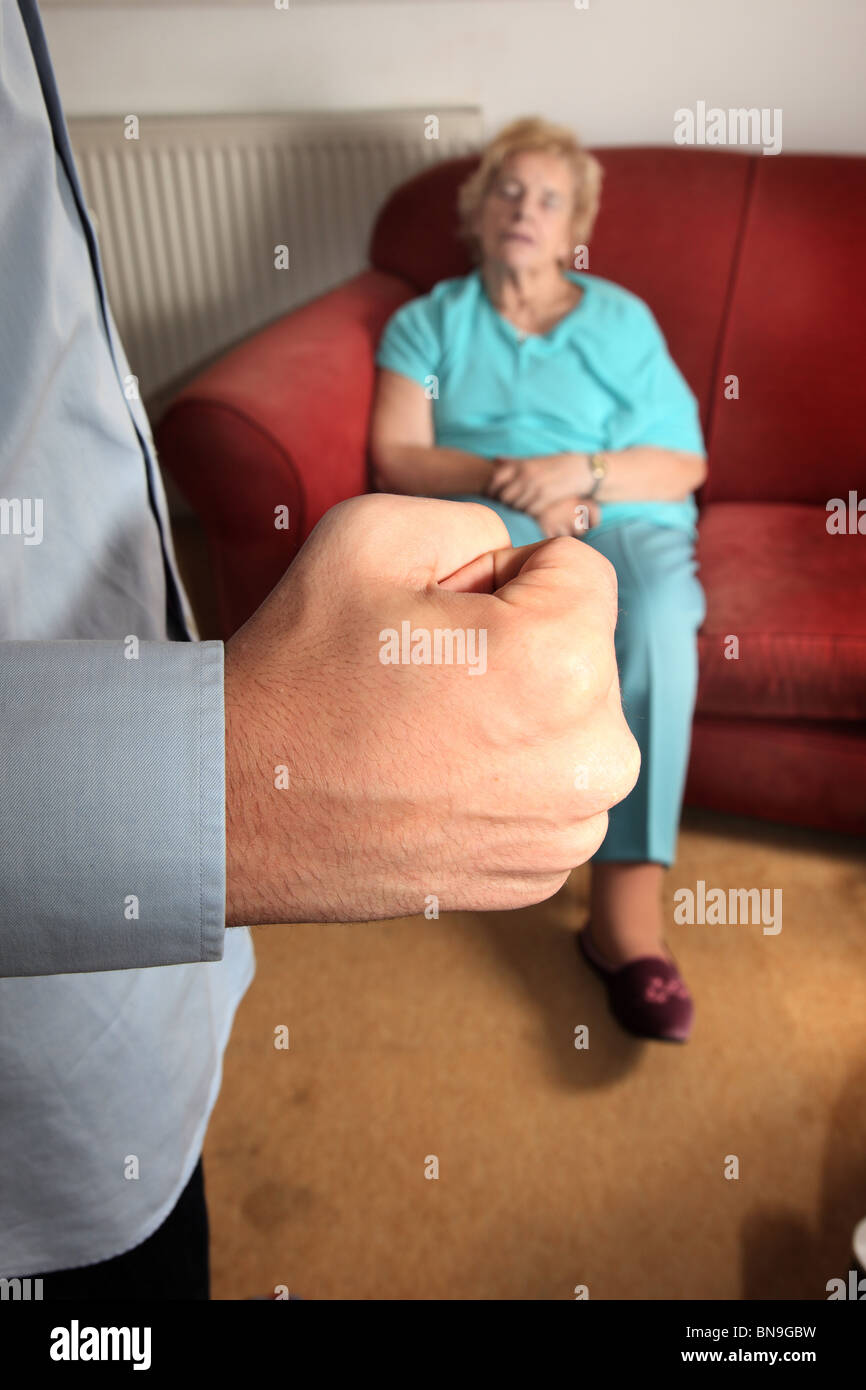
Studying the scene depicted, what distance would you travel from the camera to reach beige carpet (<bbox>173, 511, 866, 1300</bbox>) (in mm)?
1090

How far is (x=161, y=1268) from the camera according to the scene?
0.58 metres

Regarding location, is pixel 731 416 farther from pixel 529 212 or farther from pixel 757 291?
pixel 529 212

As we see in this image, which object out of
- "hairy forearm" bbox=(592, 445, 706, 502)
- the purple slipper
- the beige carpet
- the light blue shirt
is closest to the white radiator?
"hairy forearm" bbox=(592, 445, 706, 502)

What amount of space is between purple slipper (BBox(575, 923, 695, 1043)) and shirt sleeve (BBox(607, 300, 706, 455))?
78 centimetres

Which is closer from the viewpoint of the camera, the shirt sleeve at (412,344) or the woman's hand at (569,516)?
the woman's hand at (569,516)

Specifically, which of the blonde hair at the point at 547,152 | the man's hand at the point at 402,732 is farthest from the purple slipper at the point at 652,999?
the blonde hair at the point at 547,152

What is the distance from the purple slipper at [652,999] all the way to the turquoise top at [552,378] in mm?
626

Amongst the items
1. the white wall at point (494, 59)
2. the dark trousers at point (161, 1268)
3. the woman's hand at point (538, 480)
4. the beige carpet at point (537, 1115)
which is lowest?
the beige carpet at point (537, 1115)

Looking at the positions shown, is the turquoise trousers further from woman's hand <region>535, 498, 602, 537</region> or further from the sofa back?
the sofa back

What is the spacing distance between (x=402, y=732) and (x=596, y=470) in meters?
1.23

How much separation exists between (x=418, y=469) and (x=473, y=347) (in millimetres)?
288

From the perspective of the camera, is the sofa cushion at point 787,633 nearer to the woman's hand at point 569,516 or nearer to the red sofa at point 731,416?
the red sofa at point 731,416

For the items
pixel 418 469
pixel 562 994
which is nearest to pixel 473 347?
pixel 418 469

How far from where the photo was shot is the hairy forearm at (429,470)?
1.39 metres
